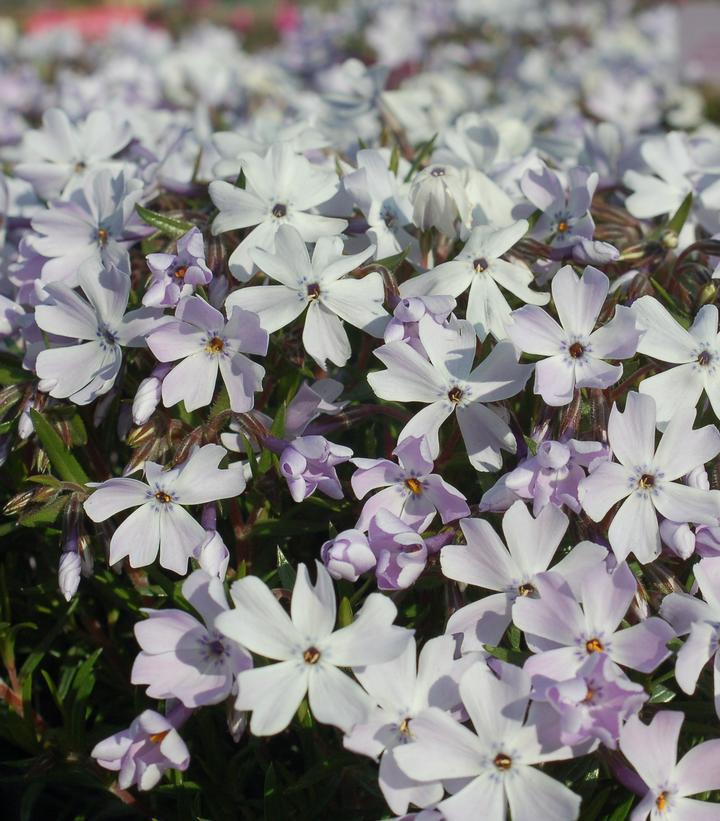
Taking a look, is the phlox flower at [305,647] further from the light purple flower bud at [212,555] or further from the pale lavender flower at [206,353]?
the pale lavender flower at [206,353]

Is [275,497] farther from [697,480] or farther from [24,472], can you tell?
[697,480]

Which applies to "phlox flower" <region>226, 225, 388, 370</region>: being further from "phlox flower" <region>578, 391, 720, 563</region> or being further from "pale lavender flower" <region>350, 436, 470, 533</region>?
"phlox flower" <region>578, 391, 720, 563</region>

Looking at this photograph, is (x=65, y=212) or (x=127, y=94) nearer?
(x=65, y=212)

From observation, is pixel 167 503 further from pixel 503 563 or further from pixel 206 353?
pixel 503 563

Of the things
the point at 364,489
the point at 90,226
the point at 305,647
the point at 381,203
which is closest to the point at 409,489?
the point at 364,489

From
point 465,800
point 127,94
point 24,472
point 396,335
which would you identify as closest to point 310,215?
point 396,335

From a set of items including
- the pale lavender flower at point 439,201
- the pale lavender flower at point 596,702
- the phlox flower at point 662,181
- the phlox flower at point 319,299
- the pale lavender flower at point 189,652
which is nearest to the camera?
the pale lavender flower at point 596,702

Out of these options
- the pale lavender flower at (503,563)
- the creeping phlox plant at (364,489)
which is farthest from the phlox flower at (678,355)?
the pale lavender flower at (503,563)
